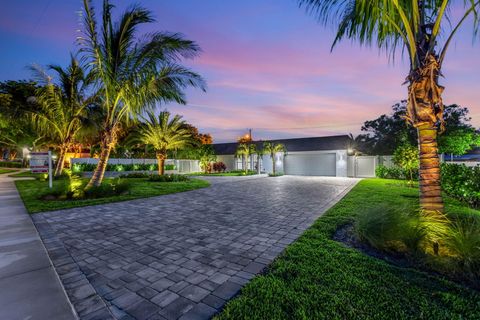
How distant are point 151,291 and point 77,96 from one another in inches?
547

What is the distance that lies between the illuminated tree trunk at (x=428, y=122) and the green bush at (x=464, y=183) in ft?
16.1

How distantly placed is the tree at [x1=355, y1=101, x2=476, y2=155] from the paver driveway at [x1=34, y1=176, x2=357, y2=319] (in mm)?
16304

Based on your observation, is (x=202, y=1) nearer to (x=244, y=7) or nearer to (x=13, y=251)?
(x=244, y=7)

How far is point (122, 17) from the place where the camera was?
25.1 ft

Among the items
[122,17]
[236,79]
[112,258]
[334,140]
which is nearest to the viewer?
[112,258]

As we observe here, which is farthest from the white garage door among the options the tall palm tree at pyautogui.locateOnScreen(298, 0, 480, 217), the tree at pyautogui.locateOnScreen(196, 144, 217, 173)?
the tall palm tree at pyautogui.locateOnScreen(298, 0, 480, 217)

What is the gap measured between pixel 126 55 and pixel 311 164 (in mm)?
19676

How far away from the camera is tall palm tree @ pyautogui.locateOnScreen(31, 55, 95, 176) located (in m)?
11.7

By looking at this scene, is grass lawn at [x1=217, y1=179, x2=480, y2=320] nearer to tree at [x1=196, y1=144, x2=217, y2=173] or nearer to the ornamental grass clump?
the ornamental grass clump

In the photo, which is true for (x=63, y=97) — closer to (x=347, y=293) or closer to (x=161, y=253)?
(x=161, y=253)

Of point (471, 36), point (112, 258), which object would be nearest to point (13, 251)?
point (112, 258)

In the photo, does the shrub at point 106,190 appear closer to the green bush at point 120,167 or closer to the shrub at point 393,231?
the shrub at point 393,231

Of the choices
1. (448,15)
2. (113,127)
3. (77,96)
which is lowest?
(113,127)

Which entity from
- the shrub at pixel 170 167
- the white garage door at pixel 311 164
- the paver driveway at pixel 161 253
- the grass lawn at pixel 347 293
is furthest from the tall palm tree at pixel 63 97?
the white garage door at pixel 311 164
